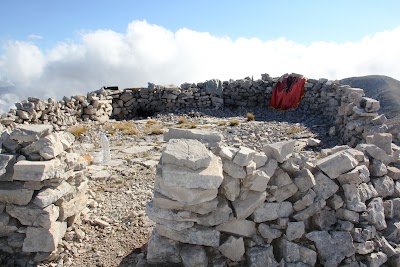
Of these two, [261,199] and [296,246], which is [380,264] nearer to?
[296,246]

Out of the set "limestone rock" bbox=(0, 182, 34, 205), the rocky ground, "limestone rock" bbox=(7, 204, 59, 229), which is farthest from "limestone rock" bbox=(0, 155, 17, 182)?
the rocky ground

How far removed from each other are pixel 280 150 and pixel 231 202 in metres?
1.20

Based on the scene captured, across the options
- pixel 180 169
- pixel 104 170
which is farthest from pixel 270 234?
pixel 104 170

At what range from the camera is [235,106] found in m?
21.5

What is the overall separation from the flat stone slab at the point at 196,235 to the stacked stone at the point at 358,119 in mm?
6751

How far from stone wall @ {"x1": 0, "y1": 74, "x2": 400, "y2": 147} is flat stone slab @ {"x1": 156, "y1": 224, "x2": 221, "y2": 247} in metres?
6.76

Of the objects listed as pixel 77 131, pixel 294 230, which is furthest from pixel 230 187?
pixel 77 131

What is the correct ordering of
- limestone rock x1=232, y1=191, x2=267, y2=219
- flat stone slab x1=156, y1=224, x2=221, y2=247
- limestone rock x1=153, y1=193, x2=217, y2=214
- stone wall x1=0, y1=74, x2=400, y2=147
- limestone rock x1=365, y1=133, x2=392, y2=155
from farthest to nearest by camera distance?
stone wall x1=0, y1=74, x2=400, y2=147
limestone rock x1=365, y1=133, x2=392, y2=155
limestone rock x1=232, y1=191, x2=267, y2=219
flat stone slab x1=156, y1=224, x2=221, y2=247
limestone rock x1=153, y1=193, x2=217, y2=214

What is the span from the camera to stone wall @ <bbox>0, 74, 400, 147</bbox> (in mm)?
12500

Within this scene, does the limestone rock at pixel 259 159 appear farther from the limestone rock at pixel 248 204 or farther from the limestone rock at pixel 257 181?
the limestone rock at pixel 248 204

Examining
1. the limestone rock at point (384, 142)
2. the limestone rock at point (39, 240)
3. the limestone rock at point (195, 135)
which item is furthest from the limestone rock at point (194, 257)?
the limestone rock at point (384, 142)

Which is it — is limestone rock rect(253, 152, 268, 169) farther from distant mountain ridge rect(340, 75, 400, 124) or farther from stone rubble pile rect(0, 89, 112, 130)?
distant mountain ridge rect(340, 75, 400, 124)

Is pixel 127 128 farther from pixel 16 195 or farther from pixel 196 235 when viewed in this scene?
pixel 196 235

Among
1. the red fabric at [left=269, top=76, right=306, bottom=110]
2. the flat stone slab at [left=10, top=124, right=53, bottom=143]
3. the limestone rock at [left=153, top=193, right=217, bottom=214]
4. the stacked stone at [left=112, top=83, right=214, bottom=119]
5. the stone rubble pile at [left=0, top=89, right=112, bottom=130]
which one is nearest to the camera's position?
the limestone rock at [left=153, top=193, right=217, bottom=214]
